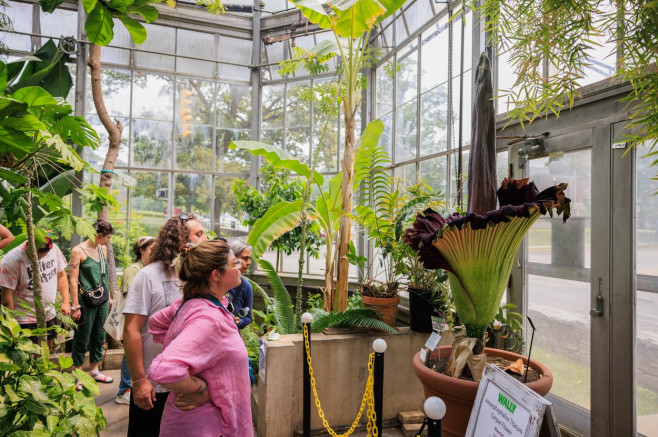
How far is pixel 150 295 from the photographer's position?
1971 mm

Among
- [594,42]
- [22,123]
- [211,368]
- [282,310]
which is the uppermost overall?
[594,42]

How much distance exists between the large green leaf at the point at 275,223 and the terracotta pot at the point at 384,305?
4.24 feet

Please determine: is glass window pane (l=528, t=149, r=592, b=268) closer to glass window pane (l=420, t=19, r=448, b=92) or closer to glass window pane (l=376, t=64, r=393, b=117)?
glass window pane (l=420, t=19, r=448, b=92)

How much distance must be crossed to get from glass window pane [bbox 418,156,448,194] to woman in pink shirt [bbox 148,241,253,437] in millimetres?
4016

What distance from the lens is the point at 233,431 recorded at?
153 cm

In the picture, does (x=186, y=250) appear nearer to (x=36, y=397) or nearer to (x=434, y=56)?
(x=36, y=397)

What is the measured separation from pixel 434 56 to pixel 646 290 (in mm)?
4220

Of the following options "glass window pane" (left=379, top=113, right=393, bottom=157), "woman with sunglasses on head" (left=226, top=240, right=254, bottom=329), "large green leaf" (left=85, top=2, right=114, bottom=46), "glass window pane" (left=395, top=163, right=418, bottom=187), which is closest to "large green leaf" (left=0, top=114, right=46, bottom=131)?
"large green leaf" (left=85, top=2, right=114, bottom=46)

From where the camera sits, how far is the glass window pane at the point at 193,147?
7.87 meters

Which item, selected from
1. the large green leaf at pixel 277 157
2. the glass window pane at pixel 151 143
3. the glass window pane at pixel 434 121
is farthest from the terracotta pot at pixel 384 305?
the glass window pane at pixel 151 143

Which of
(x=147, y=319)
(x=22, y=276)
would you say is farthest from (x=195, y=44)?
(x=147, y=319)

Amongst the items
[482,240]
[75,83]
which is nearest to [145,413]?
[482,240]

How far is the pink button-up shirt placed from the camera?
1.44m

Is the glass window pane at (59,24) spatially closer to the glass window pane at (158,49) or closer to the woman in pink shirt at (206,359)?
the glass window pane at (158,49)
